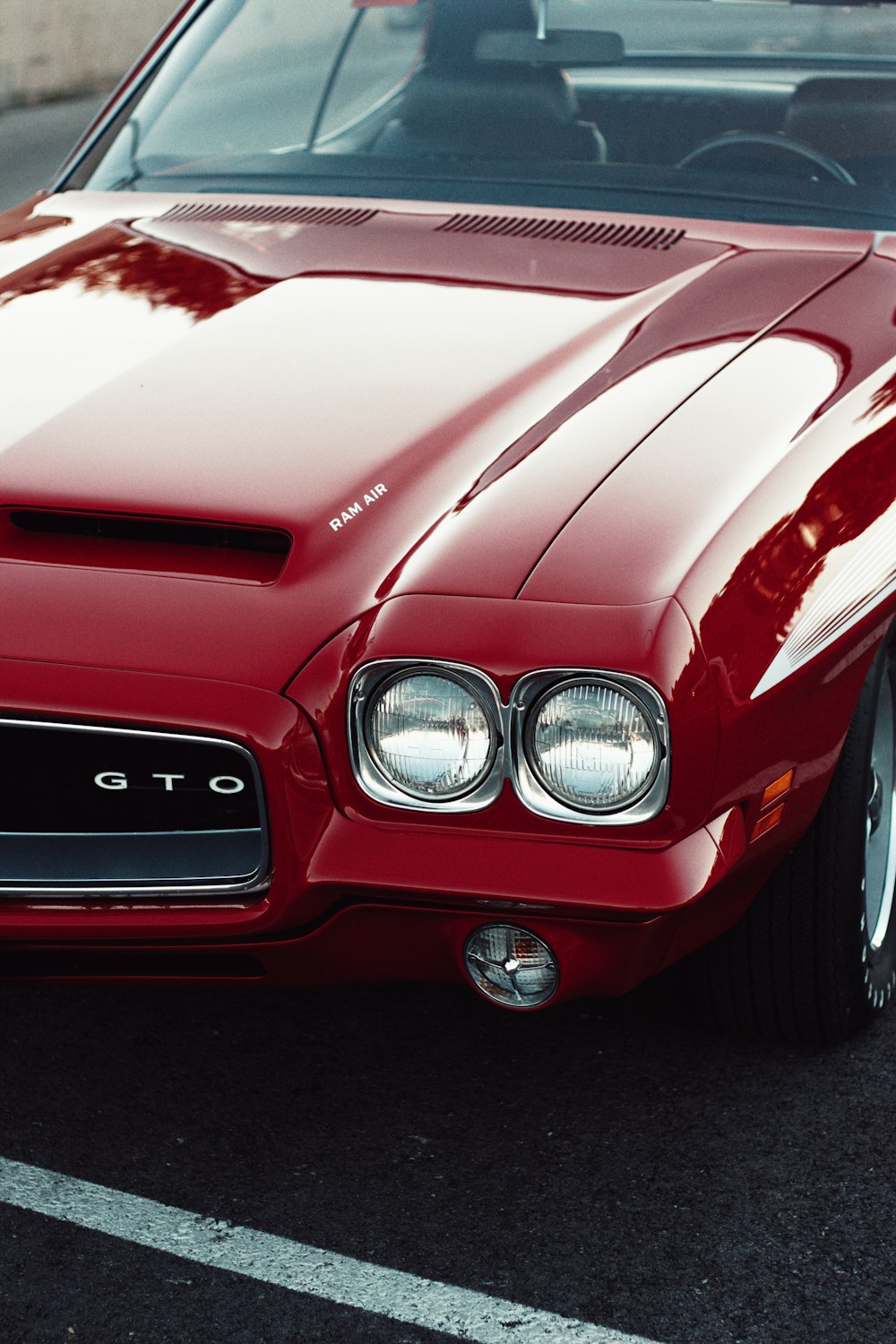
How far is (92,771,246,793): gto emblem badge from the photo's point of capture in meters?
2.20

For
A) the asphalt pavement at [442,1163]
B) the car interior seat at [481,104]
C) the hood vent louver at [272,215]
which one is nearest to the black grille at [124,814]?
the asphalt pavement at [442,1163]

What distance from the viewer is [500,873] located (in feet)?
6.86

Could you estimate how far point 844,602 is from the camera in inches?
91.9

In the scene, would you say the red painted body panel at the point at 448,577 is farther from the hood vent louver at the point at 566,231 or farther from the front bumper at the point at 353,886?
the hood vent louver at the point at 566,231

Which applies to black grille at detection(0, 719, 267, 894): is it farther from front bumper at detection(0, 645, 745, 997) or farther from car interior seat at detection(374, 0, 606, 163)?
car interior seat at detection(374, 0, 606, 163)

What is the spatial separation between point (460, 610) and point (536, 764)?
22cm

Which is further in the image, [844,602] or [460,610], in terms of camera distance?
[844,602]

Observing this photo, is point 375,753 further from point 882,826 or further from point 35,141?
point 35,141

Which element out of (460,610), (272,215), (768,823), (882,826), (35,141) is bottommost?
(35,141)

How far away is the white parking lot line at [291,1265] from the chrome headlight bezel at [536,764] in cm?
71

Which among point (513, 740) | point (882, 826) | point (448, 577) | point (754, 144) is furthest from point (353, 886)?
point (754, 144)

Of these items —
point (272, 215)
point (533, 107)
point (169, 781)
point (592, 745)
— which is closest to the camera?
point (592, 745)

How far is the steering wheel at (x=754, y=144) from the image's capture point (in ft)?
11.3

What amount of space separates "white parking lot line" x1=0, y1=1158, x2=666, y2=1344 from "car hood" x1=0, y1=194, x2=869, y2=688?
857 millimetres
